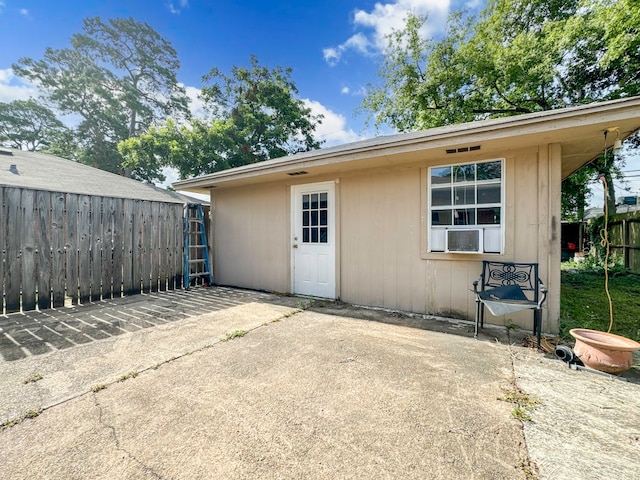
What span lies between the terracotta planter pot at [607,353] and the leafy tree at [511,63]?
785 centimetres

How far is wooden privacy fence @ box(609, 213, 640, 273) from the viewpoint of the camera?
7.25 m

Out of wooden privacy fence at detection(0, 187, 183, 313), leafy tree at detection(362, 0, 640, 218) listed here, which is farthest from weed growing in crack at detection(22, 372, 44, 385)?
leafy tree at detection(362, 0, 640, 218)

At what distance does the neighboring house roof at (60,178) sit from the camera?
16.5 ft

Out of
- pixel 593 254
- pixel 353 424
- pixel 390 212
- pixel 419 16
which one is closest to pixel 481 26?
pixel 419 16

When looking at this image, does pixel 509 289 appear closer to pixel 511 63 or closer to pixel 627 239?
pixel 627 239

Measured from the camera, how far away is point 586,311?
167 inches

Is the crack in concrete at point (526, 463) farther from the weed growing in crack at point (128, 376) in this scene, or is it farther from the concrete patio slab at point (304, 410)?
the weed growing in crack at point (128, 376)

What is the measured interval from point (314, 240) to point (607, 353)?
3988 millimetres

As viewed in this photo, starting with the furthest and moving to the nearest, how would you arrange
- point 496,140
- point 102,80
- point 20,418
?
point 102,80 → point 496,140 → point 20,418

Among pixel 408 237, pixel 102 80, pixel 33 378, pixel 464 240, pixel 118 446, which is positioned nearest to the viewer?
pixel 118 446

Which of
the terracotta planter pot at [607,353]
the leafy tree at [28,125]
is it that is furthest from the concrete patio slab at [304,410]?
the leafy tree at [28,125]

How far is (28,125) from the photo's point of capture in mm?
17891

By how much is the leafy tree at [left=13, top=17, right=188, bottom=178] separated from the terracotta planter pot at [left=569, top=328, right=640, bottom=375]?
2205 cm

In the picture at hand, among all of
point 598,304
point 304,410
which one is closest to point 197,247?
point 304,410
